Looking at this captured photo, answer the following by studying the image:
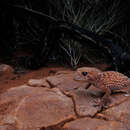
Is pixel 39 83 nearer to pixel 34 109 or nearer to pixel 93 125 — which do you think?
pixel 34 109

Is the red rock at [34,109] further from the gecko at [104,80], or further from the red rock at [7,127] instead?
the gecko at [104,80]

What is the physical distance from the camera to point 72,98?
2.95 m

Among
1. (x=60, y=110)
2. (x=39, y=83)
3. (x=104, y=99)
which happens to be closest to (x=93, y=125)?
(x=60, y=110)

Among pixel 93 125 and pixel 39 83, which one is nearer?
pixel 93 125

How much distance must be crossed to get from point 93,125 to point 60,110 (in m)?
0.50

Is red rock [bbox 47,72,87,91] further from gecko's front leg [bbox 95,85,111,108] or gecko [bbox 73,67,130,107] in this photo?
gecko's front leg [bbox 95,85,111,108]

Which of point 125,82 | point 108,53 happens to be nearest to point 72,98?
point 125,82

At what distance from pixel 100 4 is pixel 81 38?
2.58m

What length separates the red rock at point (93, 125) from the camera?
2.26 m

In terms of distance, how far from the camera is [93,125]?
90.4 inches

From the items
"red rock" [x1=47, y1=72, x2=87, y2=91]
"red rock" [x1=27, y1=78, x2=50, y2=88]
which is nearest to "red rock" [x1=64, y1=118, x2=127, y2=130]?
"red rock" [x1=47, y1=72, x2=87, y2=91]

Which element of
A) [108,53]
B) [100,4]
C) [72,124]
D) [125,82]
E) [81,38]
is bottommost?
[72,124]

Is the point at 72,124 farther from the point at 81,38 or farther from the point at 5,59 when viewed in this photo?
the point at 5,59

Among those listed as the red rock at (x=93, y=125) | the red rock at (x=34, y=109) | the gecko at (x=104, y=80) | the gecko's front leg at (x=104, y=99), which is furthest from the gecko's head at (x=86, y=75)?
the red rock at (x=93, y=125)
